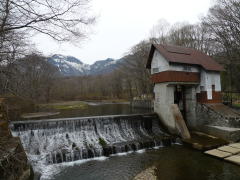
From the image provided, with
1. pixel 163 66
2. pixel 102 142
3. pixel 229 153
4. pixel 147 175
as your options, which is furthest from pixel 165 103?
pixel 147 175

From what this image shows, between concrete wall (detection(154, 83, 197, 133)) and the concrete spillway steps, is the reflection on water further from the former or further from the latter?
concrete wall (detection(154, 83, 197, 133))

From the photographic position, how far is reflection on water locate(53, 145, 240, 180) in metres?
6.85

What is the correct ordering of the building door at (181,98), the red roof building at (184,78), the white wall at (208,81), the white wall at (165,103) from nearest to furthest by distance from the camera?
the red roof building at (184,78) < the white wall at (165,103) < the white wall at (208,81) < the building door at (181,98)

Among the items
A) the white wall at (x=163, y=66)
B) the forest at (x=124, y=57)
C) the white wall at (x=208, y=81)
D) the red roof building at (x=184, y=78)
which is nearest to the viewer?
the forest at (x=124, y=57)

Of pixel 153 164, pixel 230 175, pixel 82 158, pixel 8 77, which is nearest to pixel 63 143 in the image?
pixel 82 158

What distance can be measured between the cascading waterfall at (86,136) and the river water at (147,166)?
55 cm

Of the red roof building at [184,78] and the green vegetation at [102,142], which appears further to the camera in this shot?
the red roof building at [184,78]

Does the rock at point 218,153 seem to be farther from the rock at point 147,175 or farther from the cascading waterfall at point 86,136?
the rock at point 147,175

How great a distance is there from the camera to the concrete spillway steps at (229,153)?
7795mm

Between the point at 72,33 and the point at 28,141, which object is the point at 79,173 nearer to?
the point at 28,141

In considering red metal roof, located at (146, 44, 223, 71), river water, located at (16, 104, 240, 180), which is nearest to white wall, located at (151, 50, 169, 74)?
red metal roof, located at (146, 44, 223, 71)

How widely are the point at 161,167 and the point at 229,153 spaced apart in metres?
3.72

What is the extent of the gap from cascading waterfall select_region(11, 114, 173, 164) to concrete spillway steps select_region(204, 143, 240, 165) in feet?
9.52

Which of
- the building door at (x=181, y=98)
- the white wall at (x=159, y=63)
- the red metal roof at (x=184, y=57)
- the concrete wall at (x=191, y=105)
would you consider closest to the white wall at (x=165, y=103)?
the white wall at (x=159, y=63)
